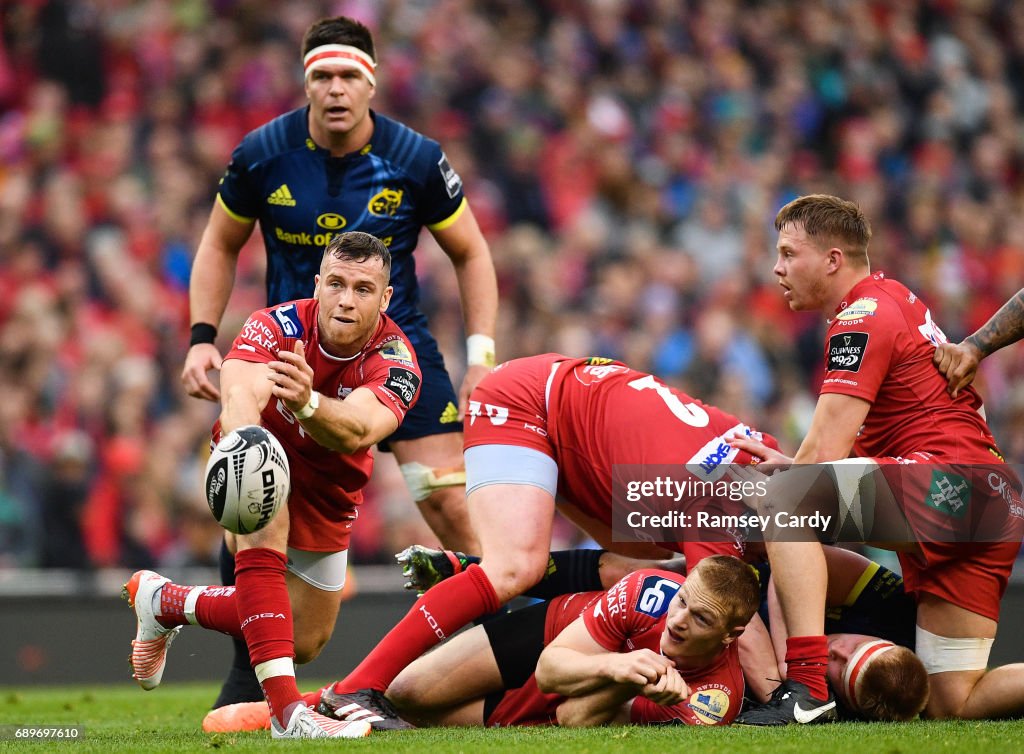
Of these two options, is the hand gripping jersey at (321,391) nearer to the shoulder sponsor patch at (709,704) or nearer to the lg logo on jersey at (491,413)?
the lg logo on jersey at (491,413)

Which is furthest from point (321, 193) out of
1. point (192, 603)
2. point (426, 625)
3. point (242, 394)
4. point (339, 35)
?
point (426, 625)

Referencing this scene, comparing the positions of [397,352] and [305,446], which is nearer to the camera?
[397,352]

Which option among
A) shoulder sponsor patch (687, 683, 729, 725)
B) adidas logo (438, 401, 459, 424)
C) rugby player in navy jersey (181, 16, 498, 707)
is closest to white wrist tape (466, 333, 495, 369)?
rugby player in navy jersey (181, 16, 498, 707)

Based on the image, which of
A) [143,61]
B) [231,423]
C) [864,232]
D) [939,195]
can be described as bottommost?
[231,423]

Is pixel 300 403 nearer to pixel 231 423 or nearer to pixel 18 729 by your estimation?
pixel 231 423

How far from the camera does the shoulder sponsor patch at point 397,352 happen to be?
17.1ft

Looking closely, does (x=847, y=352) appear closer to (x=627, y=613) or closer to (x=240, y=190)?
(x=627, y=613)

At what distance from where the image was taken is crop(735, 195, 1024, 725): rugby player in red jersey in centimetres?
514

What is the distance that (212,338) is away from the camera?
20.0 feet

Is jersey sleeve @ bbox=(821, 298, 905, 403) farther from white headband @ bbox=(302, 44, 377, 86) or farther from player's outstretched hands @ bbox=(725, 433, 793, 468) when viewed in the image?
white headband @ bbox=(302, 44, 377, 86)

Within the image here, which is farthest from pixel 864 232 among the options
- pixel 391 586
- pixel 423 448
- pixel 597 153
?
pixel 597 153

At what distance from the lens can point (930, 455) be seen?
5332mm

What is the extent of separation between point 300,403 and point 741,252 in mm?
8463

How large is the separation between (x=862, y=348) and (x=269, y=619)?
237 cm
